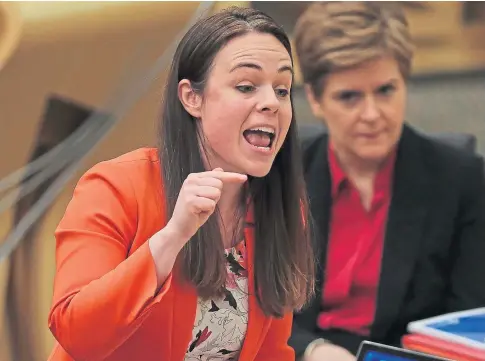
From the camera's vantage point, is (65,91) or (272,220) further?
(65,91)

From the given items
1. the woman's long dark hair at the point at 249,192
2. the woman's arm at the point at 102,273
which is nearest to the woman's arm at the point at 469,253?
the woman's long dark hair at the point at 249,192

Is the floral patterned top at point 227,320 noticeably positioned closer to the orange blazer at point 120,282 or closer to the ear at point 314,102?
the orange blazer at point 120,282

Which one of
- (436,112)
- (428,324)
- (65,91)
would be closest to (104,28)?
(65,91)

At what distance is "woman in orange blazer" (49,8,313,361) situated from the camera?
3.08ft

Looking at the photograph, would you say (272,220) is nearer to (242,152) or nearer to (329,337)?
(242,152)

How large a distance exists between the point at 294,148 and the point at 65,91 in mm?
1082

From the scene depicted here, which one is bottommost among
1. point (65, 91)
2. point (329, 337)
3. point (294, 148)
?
point (329, 337)

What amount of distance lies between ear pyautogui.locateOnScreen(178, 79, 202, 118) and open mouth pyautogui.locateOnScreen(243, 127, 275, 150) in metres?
0.08

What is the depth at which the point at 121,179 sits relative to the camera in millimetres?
1060

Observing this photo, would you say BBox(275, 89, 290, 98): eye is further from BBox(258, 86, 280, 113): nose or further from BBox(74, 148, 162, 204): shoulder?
BBox(74, 148, 162, 204): shoulder

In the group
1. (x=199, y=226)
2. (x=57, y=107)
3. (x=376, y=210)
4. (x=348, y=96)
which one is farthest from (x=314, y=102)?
(x=199, y=226)

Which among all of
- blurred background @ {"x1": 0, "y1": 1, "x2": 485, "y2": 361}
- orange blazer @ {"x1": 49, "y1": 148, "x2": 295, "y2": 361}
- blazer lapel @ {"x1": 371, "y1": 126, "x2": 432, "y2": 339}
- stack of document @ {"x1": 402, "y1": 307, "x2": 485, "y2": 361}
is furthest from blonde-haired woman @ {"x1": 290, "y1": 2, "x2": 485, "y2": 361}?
orange blazer @ {"x1": 49, "y1": 148, "x2": 295, "y2": 361}

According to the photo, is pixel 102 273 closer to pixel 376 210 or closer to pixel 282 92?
pixel 282 92

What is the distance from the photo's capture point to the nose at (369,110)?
1924 mm
